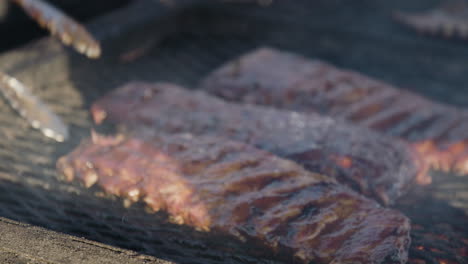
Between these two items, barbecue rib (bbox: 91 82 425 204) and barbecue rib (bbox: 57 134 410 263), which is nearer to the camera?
barbecue rib (bbox: 57 134 410 263)

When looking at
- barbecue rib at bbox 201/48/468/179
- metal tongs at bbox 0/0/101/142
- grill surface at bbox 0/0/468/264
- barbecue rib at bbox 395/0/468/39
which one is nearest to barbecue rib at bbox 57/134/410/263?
grill surface at bbox 0/0/468/264

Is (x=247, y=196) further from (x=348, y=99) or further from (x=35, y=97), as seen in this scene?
(x=35, y=97)

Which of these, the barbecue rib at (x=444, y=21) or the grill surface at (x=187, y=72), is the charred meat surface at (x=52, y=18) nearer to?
the grill surface at (x=187, y=72)

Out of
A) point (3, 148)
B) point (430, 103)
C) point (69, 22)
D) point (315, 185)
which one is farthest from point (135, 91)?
point (430, 103)

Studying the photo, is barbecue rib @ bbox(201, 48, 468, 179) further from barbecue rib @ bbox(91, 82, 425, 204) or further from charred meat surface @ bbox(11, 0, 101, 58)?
charred meat surface @ bbox(11, 0, 101, 58)

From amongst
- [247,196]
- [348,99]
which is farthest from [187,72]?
[247,196]
